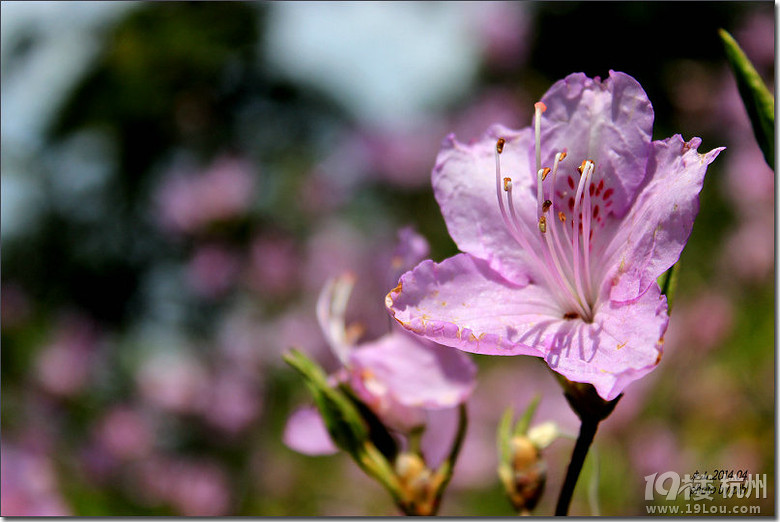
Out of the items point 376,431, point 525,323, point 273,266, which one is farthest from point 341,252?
point 525,323

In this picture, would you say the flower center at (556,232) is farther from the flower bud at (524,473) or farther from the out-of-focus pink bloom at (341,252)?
the out-of-focus pink bloom at (341,252)

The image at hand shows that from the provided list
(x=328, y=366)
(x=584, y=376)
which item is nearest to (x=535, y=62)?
(x=328, y=366)

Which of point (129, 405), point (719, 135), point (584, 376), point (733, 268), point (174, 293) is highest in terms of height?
point (584, 376)

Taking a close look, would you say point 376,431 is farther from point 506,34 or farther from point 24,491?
point 506,34

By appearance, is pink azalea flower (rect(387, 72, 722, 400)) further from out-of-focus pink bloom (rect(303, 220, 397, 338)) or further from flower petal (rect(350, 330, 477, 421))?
out-of-focus pink bloom (rect(303, 220, 397, 338))

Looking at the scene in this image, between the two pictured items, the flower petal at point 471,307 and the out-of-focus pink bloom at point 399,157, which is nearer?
the flower petal at point 471,307

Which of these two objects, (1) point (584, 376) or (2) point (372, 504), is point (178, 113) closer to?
(2) point (372, 504)

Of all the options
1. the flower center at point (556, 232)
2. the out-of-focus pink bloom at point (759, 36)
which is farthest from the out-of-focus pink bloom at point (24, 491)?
the out-of-focus pink bloom at point (759, 36)
